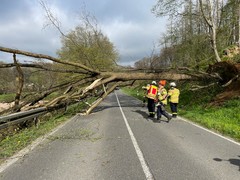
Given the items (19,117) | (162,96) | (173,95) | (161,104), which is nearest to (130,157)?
(19,117)

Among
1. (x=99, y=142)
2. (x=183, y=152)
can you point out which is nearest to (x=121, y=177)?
(x=183, y=152)

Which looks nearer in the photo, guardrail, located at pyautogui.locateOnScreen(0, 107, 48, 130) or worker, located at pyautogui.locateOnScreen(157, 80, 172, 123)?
guardrail, located at pyautogui.locateOnScreen(0, 107, 48, 130)

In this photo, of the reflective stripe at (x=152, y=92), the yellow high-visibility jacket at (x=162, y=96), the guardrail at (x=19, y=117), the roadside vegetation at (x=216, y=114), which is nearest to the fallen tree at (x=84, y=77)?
the guardrail at (x=19, y=117)

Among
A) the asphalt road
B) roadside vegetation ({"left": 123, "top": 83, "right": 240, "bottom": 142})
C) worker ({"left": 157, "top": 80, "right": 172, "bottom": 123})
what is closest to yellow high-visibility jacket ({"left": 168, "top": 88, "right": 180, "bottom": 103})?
worker ({"left": 157, "top": 80, "right": 172, "bottom": 123})

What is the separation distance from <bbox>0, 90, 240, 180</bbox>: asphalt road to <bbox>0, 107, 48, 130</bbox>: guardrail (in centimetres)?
132

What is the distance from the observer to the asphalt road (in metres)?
4.84

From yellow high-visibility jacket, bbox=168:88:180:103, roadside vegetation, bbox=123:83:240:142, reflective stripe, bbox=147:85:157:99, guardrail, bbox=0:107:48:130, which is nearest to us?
guardrail, bbox=0:107:48:130

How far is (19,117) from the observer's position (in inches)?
368

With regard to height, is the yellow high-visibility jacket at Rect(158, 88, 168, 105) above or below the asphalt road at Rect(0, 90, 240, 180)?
above

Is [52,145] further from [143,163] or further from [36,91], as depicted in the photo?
[36,91]

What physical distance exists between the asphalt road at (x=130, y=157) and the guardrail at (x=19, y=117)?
52.0 inches

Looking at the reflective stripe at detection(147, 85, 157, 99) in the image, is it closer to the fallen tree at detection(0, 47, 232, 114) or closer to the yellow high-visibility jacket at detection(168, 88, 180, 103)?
the yellow high-visibility jacket at detection(168, 88, 180, 103)

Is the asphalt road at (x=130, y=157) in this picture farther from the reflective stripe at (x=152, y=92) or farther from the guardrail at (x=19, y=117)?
the reflective stripe at (x=152, y=92)

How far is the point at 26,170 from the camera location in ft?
16.8
